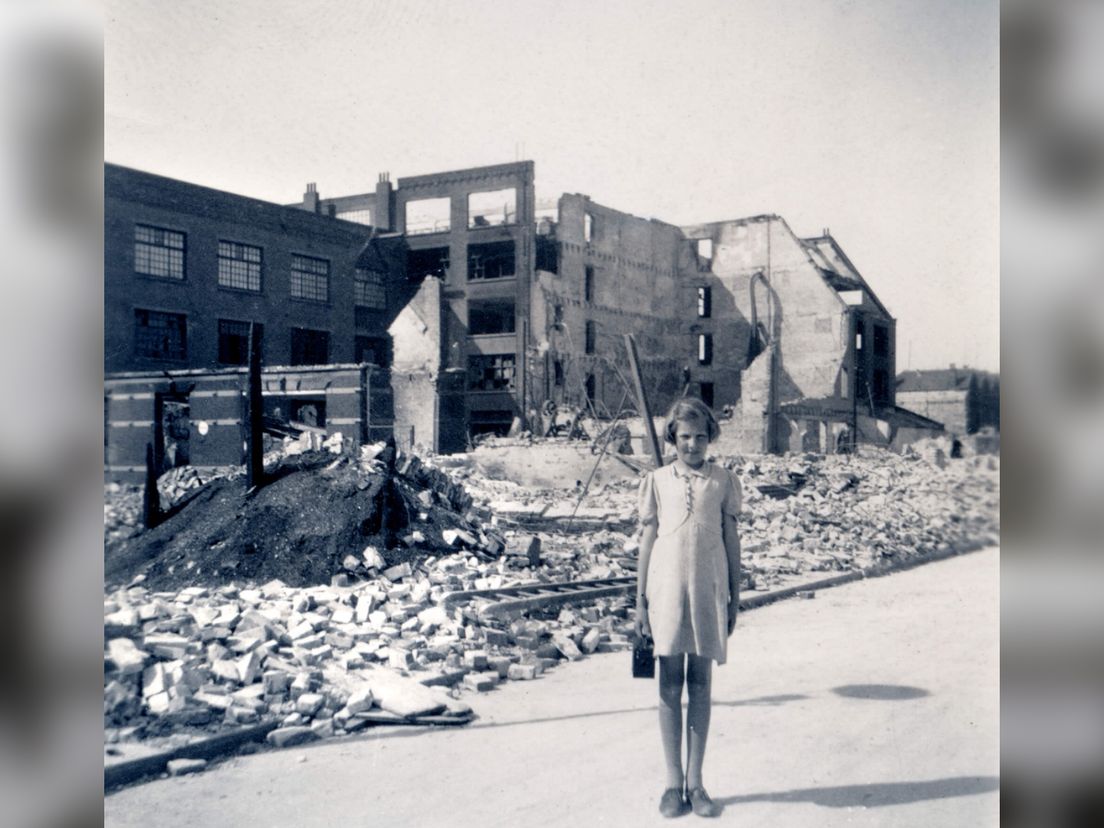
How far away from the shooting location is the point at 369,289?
603 cm

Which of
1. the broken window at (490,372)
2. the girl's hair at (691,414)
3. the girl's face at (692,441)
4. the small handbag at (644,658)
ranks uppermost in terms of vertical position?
the broken window at (490,372)

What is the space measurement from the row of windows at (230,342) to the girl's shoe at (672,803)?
330cm

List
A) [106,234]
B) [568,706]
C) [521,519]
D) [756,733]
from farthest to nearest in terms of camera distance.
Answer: [521,519], [106,234], [568,706], [756,733]

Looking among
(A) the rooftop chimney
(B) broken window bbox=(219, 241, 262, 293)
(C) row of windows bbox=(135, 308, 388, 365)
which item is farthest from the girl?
(B) broken window bbox=(219, 241, 262, 293)

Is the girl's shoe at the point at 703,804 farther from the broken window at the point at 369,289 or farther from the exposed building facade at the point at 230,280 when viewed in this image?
the broken window at the point at 369,289

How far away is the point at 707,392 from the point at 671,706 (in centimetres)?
208

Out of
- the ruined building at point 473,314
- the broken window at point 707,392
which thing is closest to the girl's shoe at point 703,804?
the ruined building at point 473,314

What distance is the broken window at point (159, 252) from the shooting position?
5621mm

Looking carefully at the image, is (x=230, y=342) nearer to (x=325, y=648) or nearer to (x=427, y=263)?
(x=427, y=263)

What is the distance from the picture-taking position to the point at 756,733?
4594mm

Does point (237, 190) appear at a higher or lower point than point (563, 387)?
higher
